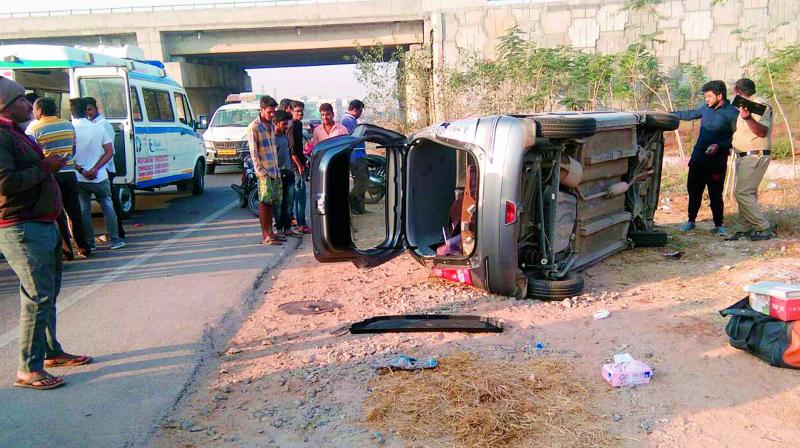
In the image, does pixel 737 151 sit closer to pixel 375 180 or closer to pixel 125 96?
pixel 375 180

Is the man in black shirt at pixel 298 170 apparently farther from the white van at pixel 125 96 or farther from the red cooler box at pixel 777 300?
the red cooler box at pixel 777 300

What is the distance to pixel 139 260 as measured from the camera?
23.4 feet

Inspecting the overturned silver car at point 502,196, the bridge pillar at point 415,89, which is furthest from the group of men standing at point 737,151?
the bridge pillar at point 415,89

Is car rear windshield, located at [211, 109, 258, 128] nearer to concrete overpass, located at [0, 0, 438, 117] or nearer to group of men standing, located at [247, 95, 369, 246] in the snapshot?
group of men standing, located at [247, 95, 369, 246]

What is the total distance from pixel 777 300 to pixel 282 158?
5837 mm

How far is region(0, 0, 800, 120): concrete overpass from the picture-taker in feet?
71.9

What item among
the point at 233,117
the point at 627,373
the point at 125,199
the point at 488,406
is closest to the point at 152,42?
the point at 233,117

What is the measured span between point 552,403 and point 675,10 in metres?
23.0

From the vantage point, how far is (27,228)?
3.72 m

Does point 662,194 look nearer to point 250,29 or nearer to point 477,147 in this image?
point 477,147

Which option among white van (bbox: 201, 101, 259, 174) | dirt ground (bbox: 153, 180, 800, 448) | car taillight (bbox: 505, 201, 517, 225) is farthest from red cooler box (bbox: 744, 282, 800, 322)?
white van (bbox: 201, 101, 259, 174)

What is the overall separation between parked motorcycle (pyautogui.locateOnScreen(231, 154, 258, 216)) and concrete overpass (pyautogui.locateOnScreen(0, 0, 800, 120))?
27.9 ft

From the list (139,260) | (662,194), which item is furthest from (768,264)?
(139,260)

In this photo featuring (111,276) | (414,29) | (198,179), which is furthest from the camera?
(414,29)
